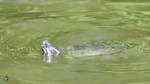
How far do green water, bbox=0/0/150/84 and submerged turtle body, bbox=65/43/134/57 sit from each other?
0.31 feet

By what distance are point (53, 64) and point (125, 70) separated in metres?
0.79

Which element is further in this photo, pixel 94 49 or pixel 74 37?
pixel 74 37

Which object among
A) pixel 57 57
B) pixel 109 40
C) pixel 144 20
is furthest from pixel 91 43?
pixel 144 20

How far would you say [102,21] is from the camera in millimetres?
5367

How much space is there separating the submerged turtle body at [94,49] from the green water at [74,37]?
0.09 meters

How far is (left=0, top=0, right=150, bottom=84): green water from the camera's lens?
11.5ft

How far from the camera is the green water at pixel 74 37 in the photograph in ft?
11.5

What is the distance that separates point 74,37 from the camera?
4.69 metres

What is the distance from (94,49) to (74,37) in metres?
0.58

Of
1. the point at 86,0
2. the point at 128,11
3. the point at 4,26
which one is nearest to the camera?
the point at 4,26

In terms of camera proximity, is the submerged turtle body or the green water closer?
the green water

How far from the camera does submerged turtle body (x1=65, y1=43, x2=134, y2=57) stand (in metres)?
4.09

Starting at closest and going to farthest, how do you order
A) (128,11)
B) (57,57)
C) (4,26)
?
(57,57) < (4,26) < (128,11)

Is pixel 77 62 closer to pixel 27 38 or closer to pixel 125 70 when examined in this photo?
pixel 125 70
